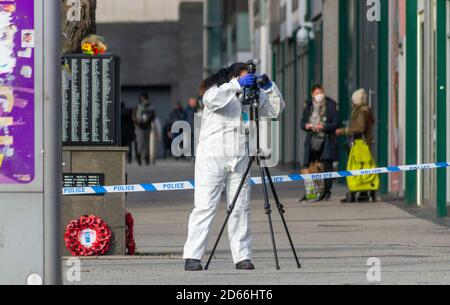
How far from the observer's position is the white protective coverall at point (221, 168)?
12484 mm

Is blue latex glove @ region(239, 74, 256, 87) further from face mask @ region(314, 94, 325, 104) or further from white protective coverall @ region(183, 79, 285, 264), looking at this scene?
face mask @ region(314, 94, 325, 104)

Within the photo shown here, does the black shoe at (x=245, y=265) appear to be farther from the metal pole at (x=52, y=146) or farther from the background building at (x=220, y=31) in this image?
the background building at (x=220, y=31)

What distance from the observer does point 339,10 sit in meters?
31.3

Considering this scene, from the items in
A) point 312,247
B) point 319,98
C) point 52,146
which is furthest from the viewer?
point 319,98

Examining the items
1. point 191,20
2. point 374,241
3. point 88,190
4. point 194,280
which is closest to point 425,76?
point 374,241

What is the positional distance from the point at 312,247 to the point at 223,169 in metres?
2.67

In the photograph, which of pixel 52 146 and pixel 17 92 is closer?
pixel 52 146

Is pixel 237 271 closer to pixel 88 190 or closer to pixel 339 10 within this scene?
pixel 88 190

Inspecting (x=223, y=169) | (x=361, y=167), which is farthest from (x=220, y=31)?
(x=223, y=169)

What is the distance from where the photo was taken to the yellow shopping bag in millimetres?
22750

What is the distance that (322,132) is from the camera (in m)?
23.3

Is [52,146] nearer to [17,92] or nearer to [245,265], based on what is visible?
[17,92]

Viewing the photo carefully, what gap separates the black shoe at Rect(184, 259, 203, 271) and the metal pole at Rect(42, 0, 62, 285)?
3.32m

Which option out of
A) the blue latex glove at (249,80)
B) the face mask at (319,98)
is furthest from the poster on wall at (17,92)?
the face mask at (319,98)
